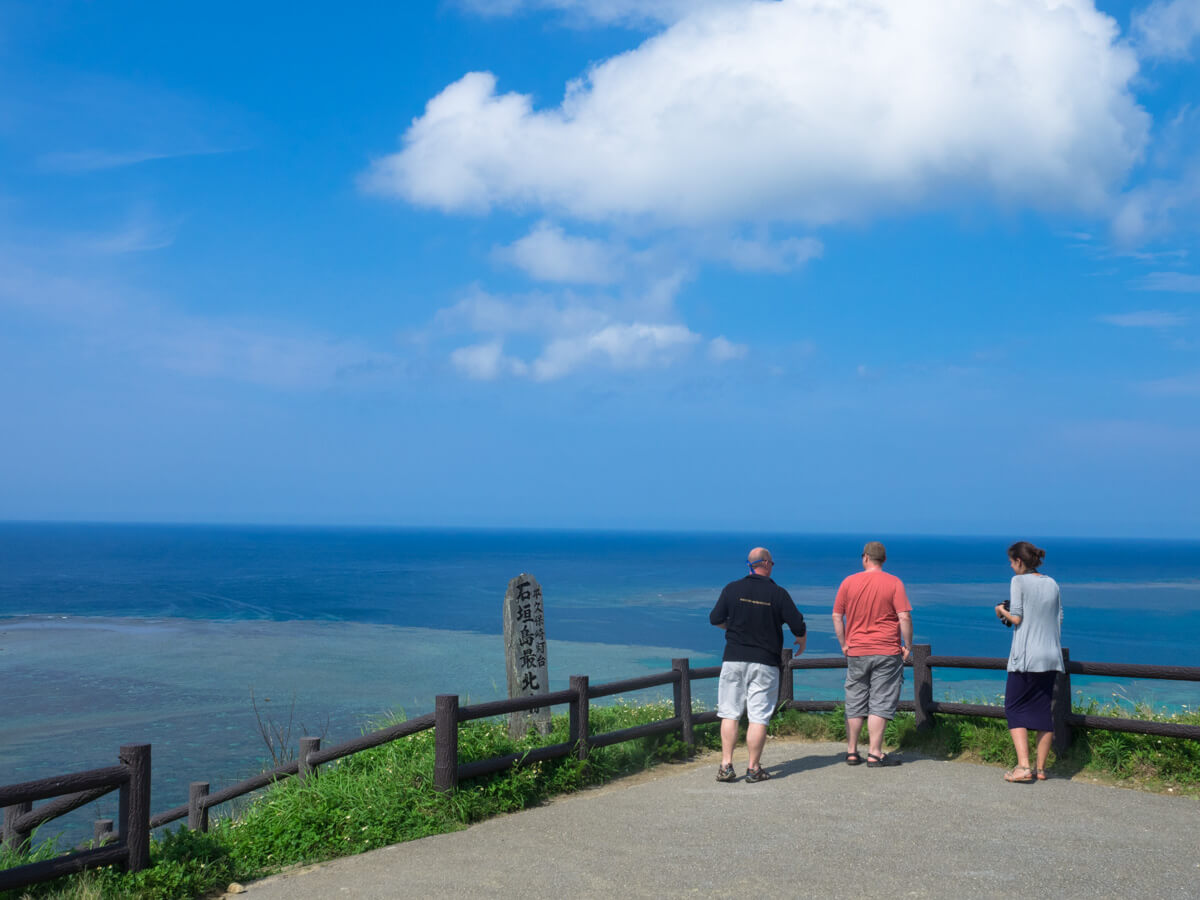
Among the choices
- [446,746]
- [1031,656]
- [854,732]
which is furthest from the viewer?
[854,732]

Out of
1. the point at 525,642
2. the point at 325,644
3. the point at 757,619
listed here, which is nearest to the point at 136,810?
the point at 757,619

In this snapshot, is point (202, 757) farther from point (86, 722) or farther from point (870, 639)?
point (870, 639)

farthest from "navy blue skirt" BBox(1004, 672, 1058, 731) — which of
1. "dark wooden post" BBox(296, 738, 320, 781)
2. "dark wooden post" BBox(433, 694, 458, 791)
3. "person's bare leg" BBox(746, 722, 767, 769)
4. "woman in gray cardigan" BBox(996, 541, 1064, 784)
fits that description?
"dark wooden post" BBox(296, 738, 320, 781)

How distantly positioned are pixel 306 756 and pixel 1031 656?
236 inches

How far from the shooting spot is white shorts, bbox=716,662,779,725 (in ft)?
25.4

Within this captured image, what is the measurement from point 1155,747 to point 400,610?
55752mm

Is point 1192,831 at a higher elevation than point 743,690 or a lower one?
lower

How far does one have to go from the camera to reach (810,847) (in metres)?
5.99

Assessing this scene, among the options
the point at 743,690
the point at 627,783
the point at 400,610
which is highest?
the point at 743,690

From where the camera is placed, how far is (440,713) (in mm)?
6883

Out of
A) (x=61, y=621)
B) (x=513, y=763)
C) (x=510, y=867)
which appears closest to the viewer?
(x=510, y=867)

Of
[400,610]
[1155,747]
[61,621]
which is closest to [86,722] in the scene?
[1155,747]

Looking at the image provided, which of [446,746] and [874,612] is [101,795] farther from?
[874,612]

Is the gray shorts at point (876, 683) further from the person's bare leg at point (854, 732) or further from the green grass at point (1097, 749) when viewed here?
the green grass at point (1097, 749)
